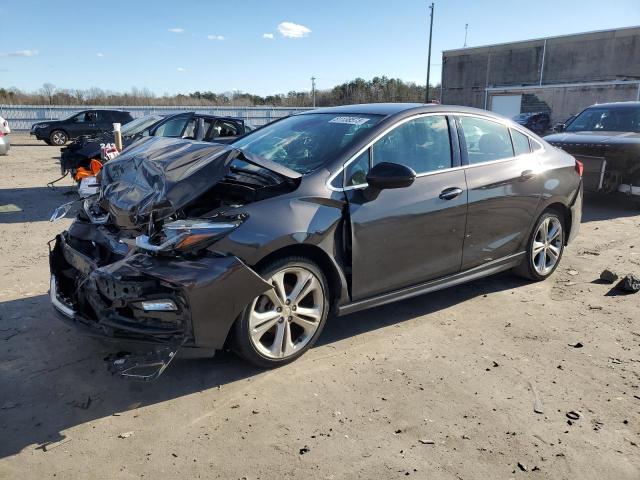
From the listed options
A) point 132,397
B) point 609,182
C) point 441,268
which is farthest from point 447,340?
point 609,182

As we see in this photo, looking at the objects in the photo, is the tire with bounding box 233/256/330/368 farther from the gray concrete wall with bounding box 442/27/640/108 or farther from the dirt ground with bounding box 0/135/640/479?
the gray concrete wall with bounding box 442/27/640/108

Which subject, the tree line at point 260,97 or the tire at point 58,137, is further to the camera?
the tree line at point 260,97

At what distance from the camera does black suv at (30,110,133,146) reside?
23141 millimetres

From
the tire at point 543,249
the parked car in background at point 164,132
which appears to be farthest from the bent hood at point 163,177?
the parked car in background at point 164,132

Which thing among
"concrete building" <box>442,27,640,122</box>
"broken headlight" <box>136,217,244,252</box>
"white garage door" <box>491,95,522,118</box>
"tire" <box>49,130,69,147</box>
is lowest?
"tire" <box>49,130,69,147</box>

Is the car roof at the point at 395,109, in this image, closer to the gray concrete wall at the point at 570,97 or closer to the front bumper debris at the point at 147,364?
the front bumper debris at the point at 147,364

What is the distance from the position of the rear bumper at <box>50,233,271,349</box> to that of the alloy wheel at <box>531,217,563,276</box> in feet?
10.8

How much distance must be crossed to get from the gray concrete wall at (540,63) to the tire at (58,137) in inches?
1487

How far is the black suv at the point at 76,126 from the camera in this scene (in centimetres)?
2314

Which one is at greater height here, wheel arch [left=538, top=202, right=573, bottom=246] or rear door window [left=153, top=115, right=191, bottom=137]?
rear door window [left=153, top=115, right=191, bottom=137]

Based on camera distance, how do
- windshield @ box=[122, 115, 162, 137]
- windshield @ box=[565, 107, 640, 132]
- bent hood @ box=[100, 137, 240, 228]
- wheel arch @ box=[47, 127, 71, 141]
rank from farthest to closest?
1. wheel arch @ box=[47, 127, 71, 141]
2. windshield @ box=[122, 115, 162, 137]
3. windshield @ box=[565, 107, 640, 132]
4. bent hood @ box=[100, 137, 240, 228]

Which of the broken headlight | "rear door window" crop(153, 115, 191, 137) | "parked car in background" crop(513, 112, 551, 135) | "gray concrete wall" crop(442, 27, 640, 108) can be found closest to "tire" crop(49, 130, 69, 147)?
"rear door window" crop(153, 115, 191, 137)

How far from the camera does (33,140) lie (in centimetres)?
2698

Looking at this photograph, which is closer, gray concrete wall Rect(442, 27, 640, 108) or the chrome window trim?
the chrome window trim
